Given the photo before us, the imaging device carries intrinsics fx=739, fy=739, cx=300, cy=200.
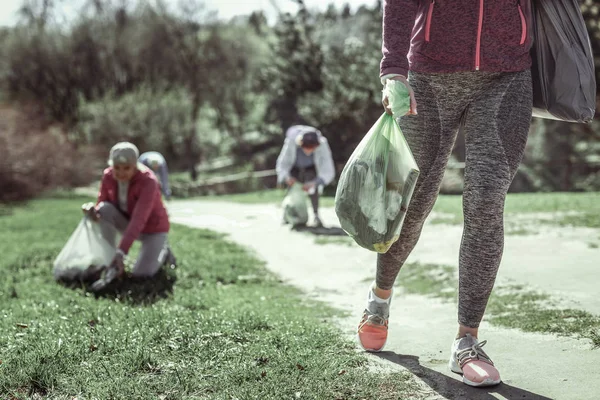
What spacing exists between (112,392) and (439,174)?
1623mm

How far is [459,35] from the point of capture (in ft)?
9.90

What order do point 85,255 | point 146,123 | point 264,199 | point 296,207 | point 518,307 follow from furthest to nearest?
point 146,123 < point 264,199 < point 296,207 < point 85,255 < point 518,307

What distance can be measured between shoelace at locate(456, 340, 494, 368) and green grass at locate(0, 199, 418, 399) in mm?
227

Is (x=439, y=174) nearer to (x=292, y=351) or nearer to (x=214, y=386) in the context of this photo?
(x=292, y=351)

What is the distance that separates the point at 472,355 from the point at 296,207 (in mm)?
7449

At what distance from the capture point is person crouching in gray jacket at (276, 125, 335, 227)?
10.5 m

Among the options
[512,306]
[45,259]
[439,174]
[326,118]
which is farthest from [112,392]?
[326,118]

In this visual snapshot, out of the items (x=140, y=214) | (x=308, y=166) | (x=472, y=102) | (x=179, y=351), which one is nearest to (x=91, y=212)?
(x=140, y=214)

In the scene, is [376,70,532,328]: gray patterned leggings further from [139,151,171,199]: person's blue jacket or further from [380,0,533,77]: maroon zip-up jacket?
[139,151,171,199]: person's blue jacket

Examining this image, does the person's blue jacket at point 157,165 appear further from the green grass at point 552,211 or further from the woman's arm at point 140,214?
the green grass at point 552,211

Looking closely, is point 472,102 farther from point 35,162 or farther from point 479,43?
point 35,162

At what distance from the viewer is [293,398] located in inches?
109

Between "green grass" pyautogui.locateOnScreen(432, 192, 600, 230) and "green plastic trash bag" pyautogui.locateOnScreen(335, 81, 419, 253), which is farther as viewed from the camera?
"green grass" pyautogui.locateOnScreen(432, 192, 600, 230)

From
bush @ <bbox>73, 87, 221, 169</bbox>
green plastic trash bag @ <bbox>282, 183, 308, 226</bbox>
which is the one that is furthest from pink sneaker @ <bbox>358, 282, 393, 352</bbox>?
bush @ <bbox>73, 87, 221, 169</bbox>
